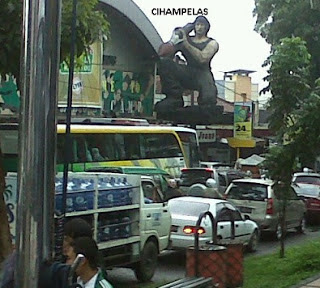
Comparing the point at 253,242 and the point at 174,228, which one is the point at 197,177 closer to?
the point at 253,242

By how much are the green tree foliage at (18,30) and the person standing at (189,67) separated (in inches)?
1341

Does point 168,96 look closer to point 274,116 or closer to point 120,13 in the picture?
point 120,13

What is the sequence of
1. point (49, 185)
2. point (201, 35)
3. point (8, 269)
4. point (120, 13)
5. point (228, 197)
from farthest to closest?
point (201, 35), point (120, 13), point (228, 197), point (8, 269), point (49, 185)

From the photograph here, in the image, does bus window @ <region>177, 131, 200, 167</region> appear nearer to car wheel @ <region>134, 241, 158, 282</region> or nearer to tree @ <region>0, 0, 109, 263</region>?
car wheel @ <region>134, 241, 158, 282</region>

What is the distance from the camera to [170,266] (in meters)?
15.3

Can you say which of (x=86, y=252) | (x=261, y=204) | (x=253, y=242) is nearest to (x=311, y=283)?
(x=253, y=242)

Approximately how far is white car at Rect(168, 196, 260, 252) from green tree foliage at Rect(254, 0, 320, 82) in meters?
10.1

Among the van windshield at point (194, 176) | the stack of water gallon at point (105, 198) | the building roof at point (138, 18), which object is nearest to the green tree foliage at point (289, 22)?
the van windshield at point (194, 176)

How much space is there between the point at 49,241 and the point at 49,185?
0.24 metres

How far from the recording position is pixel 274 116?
15.0m

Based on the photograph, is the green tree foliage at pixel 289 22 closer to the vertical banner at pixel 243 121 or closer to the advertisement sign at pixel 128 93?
the advertisement sign at pixel 128 93

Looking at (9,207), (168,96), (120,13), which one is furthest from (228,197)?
(168,96)

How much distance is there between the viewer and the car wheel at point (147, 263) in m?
12.8

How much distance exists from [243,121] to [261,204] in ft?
81.8
